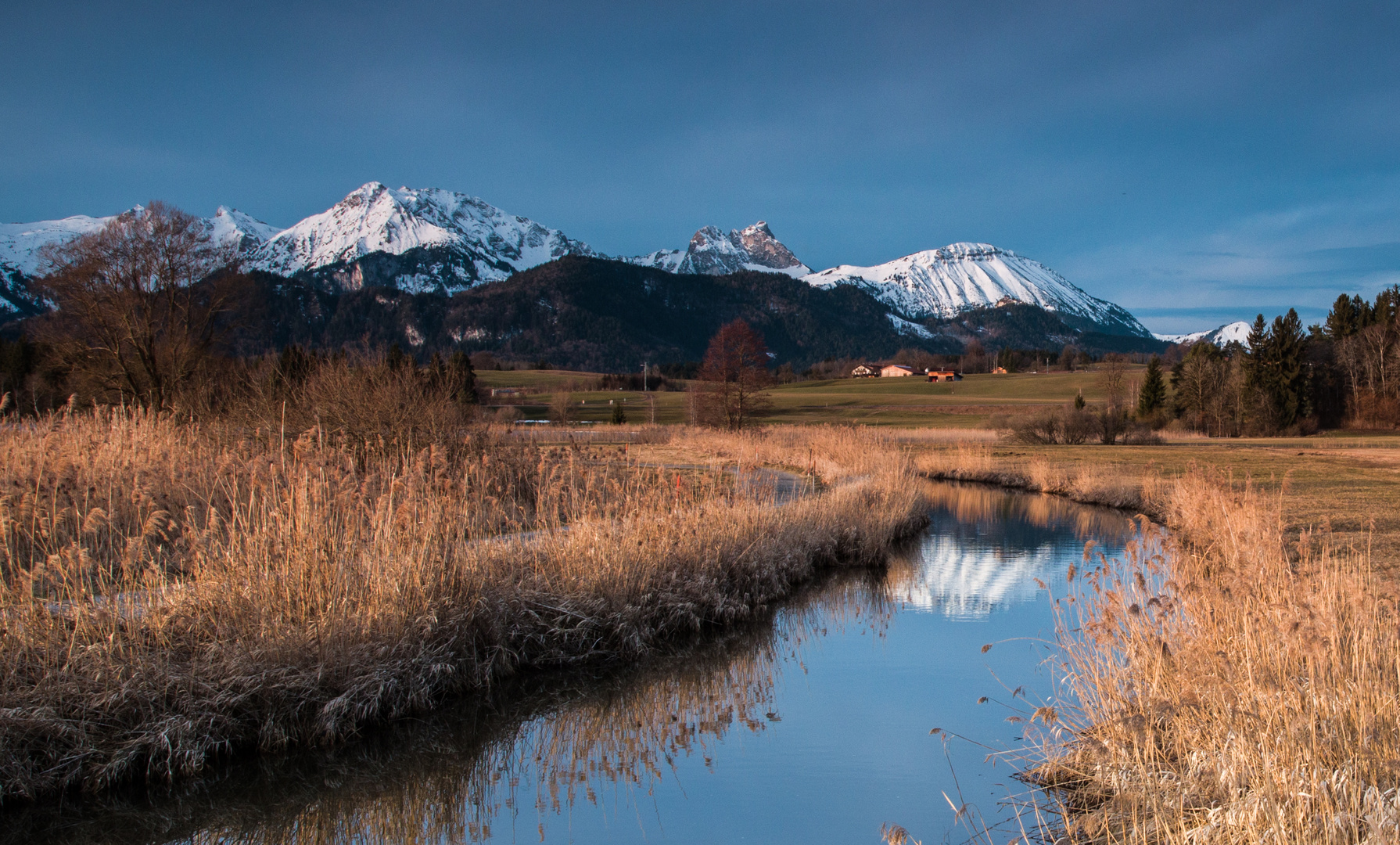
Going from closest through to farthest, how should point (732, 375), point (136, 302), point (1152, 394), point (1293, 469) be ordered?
point (1293, 469)
point (136, 302)
point (732, 375)
point (1152, 394)

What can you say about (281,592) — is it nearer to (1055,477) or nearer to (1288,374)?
(1055,477)

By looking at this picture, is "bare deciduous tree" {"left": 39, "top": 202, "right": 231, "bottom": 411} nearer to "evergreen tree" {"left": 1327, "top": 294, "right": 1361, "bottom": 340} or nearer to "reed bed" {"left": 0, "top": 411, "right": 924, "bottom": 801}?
"reed bed" {"left": 0, "top": 411, "right": 924, "bottom": 801}

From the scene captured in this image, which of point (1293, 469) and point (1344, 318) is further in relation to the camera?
point (1344, 318)

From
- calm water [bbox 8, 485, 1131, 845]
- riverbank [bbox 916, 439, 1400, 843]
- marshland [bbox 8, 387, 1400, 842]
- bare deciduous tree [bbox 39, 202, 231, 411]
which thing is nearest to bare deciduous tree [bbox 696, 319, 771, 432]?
bare deciduous tree [bbox 39, 202, 231, 411]

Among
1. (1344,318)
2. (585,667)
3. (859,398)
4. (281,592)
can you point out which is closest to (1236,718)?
(585,667)

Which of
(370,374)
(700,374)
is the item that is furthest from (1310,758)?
(700,374)

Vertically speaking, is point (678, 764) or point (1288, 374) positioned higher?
point (1288, 374)

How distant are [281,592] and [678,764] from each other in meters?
3.54

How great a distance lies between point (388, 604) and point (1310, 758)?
251 inches

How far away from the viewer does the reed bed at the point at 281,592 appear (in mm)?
5465

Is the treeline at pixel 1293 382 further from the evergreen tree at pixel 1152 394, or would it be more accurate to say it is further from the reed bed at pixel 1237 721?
the reed bed at pixel 1237 721

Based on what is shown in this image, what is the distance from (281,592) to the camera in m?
6.57

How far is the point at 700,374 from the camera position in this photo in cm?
3759

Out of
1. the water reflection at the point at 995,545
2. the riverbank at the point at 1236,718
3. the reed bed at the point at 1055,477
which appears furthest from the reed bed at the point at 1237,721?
the reed bed at the point at 1055,477
